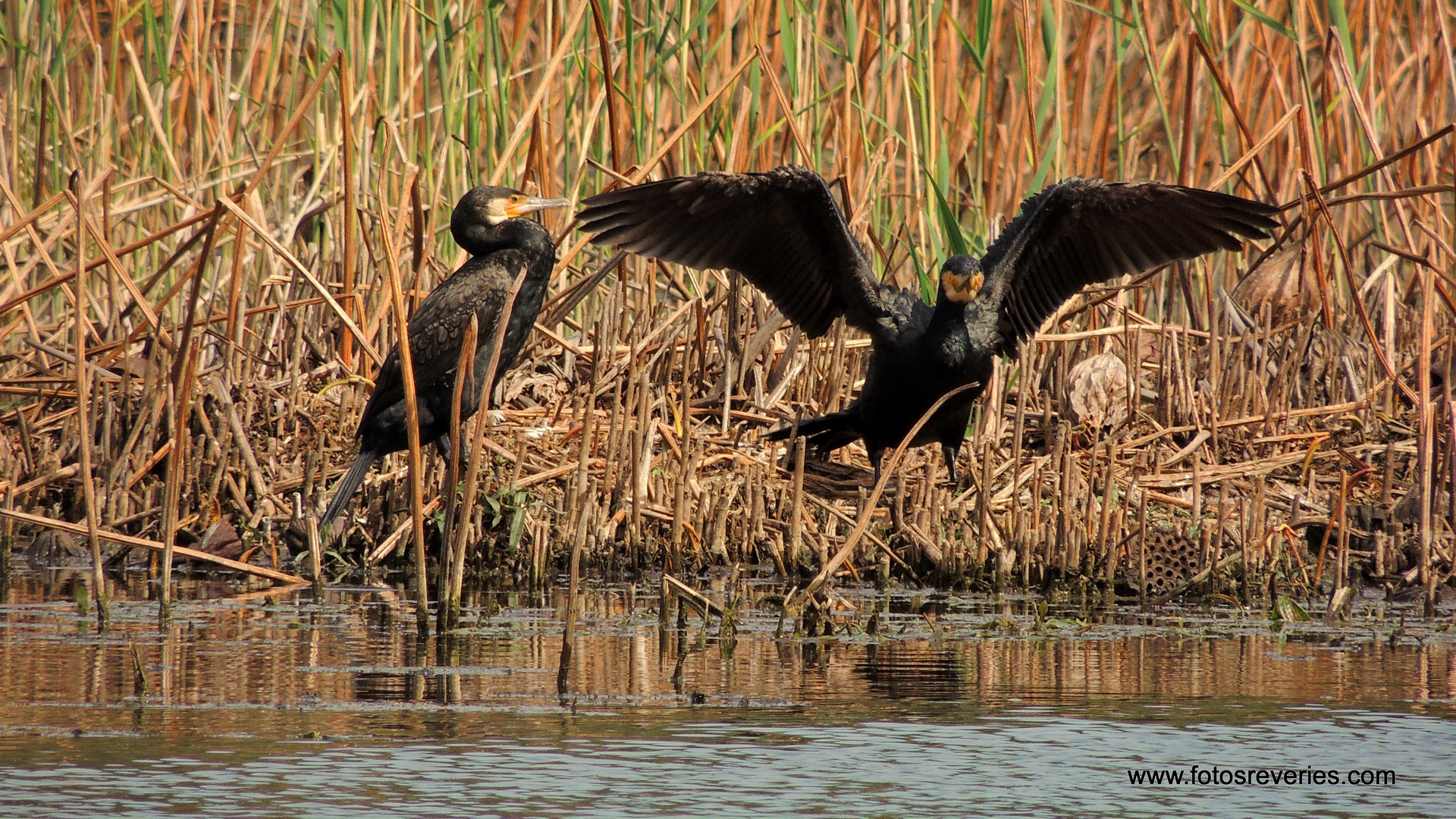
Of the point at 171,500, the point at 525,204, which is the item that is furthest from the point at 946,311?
the point at 171,500

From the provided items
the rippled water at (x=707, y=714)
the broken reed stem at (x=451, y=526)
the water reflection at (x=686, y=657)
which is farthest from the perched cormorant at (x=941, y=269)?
the broken reed stem at (x=451, y=526)

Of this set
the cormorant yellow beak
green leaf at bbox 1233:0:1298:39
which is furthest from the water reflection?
green leaf at bbox 1233:0:1298:39

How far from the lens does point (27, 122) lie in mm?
7371

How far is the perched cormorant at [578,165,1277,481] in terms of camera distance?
205 inches

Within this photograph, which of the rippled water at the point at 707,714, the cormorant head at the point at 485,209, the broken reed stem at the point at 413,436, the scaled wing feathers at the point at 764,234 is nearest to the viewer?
the rippled water at the point at 707,714

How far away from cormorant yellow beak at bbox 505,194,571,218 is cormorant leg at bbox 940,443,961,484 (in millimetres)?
1416

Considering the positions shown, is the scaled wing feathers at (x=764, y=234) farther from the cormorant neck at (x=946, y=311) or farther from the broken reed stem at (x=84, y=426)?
the broken reed stem at (x=84, y=426)

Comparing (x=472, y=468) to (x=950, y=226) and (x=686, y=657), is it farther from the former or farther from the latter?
(x=950, y=226)

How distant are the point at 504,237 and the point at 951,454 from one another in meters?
1.55

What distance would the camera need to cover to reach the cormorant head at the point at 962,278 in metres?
5.02

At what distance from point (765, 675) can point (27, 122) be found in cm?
532

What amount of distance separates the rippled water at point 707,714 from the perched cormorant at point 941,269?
1.25 meters

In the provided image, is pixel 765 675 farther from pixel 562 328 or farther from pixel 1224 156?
pixel 1224 156

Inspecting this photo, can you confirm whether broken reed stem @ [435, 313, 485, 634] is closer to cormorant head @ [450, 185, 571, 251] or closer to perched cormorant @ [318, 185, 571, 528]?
perched cormorant @ [318, 185, 571, 528]
